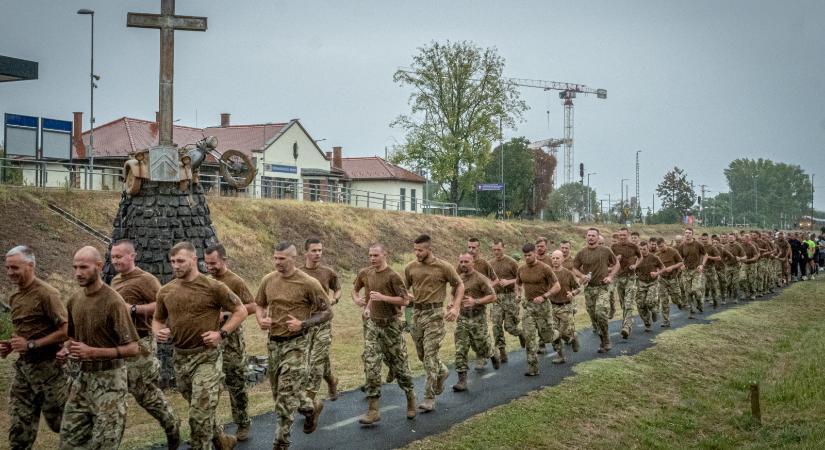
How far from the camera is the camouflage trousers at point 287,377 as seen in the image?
31.9ft

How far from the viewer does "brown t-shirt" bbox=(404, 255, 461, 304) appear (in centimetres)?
1275

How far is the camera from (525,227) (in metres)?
61.3

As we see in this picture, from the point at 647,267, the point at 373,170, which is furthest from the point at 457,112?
the point at 647,267

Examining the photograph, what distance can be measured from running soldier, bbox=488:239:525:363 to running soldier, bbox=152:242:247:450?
27.8ft

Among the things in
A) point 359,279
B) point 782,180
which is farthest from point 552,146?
point 359,279

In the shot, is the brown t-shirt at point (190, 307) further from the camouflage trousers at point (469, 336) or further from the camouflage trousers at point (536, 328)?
the camouflage trousers at point (536, 328)

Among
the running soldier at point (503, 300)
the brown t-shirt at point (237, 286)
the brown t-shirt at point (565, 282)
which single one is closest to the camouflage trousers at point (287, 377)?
the brown t-shirt at point (237, 286)

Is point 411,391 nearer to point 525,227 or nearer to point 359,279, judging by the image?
point 359,279

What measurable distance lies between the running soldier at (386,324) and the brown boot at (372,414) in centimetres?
25

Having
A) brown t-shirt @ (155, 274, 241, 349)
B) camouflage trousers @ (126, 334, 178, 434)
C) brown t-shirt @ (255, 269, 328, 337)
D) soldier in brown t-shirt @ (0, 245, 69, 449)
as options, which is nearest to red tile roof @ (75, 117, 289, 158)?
brown t-shirt @ (255, 269, 328, 337)

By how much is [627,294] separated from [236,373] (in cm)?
1174

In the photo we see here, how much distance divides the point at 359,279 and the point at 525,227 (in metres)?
49.6

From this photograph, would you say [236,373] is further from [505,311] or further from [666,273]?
[666,273]

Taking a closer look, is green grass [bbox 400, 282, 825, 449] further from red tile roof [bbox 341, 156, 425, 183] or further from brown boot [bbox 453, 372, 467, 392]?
red tile roof [bbox 341, 156, 425, 183]
